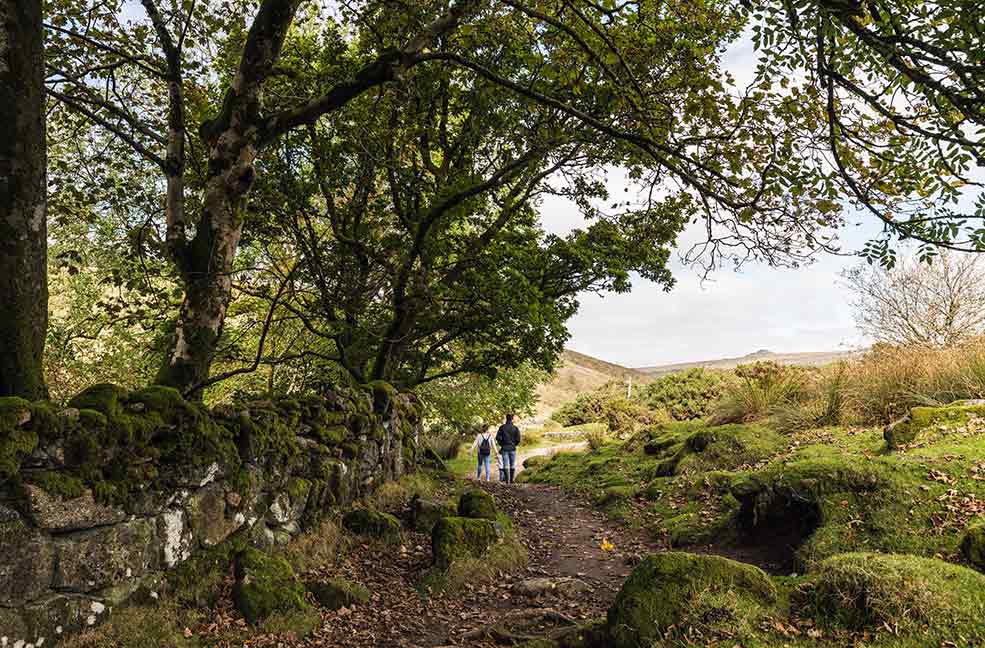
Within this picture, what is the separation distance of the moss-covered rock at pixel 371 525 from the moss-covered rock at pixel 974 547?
6209 millimetres

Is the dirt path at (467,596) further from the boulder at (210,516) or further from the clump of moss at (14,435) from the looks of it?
the clump of moss at (14,435)

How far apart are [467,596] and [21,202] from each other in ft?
18.8

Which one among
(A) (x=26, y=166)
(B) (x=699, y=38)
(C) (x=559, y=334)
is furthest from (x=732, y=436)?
(A) (x=26, y=166)

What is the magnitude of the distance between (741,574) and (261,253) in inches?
534

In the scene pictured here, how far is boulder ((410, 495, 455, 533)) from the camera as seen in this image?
332 inches

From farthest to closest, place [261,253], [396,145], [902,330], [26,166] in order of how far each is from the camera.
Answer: [902,330]
[261,253]
[396,145]
[26,166]

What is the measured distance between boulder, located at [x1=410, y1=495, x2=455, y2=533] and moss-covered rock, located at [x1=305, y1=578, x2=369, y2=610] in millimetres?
2393

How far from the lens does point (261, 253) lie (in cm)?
1480

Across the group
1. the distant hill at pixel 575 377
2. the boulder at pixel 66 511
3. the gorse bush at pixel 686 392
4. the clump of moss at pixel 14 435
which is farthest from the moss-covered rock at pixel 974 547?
the distant hill at pixel 575 377

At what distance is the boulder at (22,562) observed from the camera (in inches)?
144

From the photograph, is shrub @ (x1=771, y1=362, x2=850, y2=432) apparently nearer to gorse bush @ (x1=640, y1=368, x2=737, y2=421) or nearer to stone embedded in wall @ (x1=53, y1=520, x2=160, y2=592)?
gorse bush @ (x1=640, y1=368, x2=737, y2=421)

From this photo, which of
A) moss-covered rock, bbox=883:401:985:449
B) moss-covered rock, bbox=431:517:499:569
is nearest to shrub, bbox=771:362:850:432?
moss-covered rock, bbox=883:401:985:449

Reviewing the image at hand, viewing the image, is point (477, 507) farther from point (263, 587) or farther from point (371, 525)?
point (263, 587)

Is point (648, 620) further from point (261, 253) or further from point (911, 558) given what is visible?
point (261, 253)
